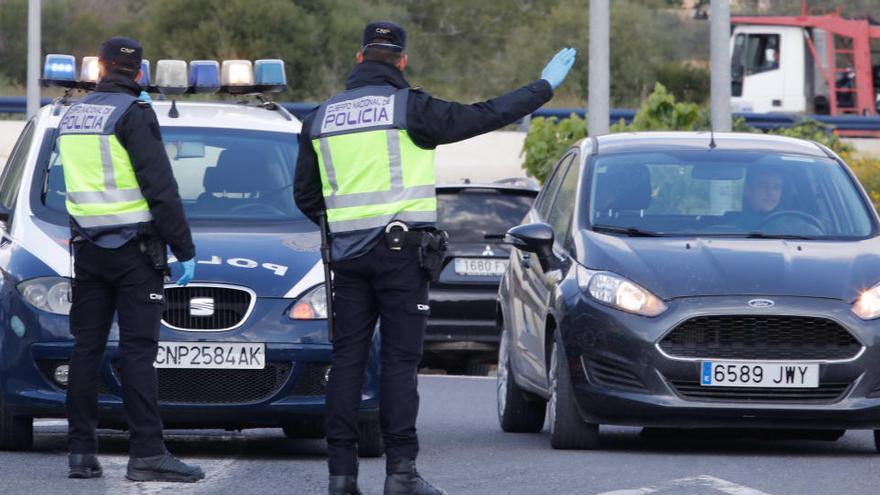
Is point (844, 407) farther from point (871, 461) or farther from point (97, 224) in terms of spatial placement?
point (97, 224)

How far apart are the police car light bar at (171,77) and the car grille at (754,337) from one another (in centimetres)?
319

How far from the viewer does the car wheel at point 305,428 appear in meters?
9.22

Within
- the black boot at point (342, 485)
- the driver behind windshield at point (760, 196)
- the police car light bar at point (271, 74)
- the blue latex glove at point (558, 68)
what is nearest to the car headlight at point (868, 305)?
the driver behind windshield at point (760, 196)

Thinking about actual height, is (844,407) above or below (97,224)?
below

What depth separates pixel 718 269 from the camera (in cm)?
917

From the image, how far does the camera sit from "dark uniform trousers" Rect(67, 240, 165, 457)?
7863mm

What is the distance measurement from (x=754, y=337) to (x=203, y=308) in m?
2.44

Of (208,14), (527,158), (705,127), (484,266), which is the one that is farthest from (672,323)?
(208,14)

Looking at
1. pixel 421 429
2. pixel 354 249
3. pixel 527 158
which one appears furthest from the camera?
pixel 527 158

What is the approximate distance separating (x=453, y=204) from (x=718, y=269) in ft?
20.8

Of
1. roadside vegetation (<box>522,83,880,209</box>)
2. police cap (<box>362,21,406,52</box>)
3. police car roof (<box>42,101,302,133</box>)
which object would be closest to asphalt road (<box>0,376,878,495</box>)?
police car roof (<box>42,101,302,133</box>)

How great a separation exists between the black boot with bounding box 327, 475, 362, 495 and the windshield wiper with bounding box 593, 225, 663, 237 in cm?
283

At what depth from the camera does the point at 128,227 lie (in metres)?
7.86

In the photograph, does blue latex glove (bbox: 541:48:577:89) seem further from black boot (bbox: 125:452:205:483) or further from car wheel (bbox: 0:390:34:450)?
car wheel (bbox: 0:390:34:450)
